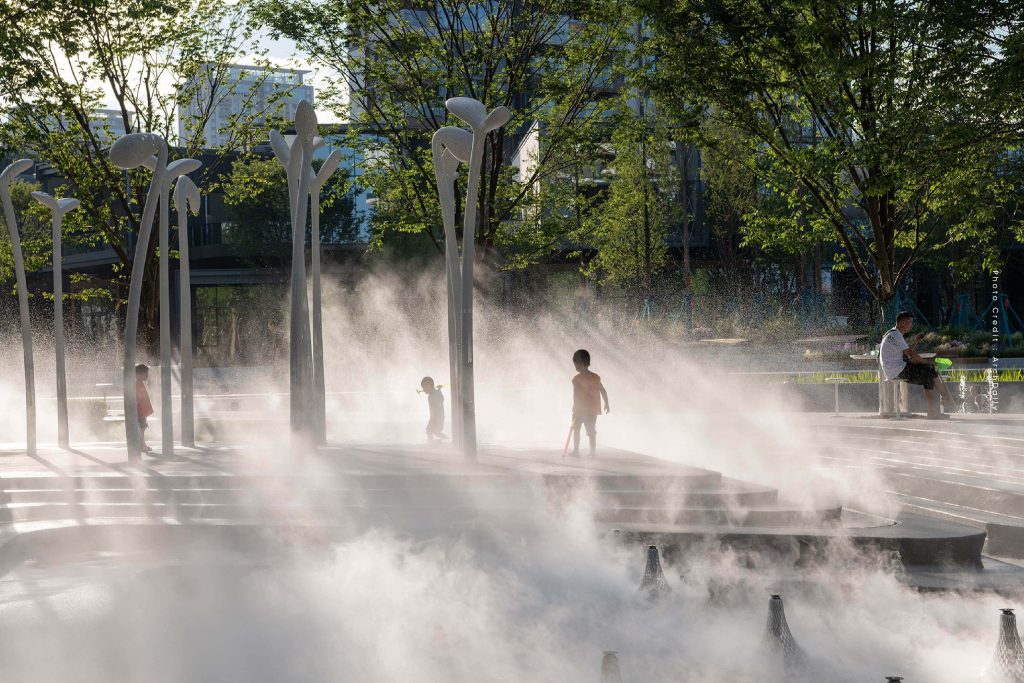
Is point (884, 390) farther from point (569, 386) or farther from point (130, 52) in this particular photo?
point (130, 52)

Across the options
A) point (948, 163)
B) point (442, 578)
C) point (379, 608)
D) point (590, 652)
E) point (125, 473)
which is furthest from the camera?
point (948, 163)

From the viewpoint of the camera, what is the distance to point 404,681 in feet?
19.4

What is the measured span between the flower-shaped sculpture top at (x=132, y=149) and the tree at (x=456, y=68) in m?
9.82

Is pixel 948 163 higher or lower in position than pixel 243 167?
lower

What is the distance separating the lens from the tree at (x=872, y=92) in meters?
15.2

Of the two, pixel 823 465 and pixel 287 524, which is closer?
pixel 287 524

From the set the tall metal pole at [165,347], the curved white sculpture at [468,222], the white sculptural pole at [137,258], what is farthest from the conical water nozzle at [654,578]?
the white sculptural pole at [137,258]

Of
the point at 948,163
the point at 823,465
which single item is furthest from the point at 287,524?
the point at 948,163

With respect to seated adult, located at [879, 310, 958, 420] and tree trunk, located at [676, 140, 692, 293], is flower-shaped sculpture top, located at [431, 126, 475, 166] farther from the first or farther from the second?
tree trunk, located at [676, 140, 692, 293]

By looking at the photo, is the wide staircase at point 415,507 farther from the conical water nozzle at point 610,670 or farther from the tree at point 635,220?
the tree at point 635,220

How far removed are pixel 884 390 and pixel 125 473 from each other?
12318 millimetres

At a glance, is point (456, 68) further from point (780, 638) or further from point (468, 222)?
point (780, 638)

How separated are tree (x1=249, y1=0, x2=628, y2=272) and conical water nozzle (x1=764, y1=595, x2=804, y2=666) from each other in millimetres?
16165

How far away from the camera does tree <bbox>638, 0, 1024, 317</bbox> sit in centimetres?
1520
